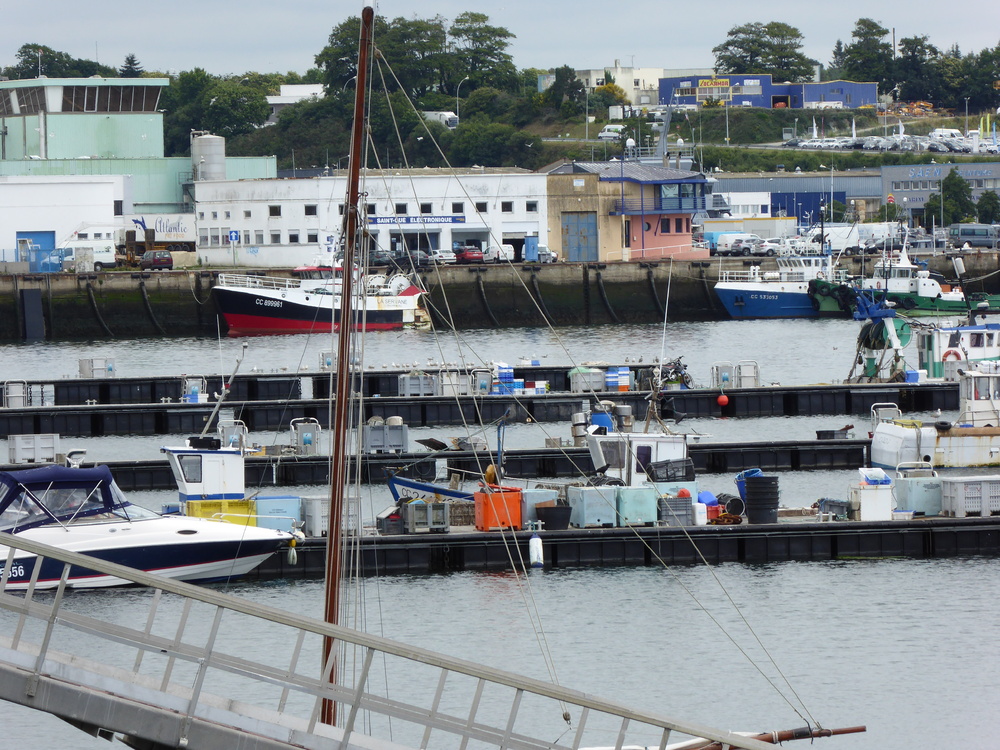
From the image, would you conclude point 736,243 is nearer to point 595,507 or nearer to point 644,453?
point 644,453

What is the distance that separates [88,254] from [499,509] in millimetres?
65712

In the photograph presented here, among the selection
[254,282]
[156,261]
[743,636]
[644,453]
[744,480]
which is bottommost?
[743,636]

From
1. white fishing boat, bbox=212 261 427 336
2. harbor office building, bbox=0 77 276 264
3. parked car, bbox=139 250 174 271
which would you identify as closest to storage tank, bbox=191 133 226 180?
harbor office building, bbox=0 77 276 264

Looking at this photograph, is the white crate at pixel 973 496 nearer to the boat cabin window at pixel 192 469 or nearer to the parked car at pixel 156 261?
the boat cabin window at pixel 192 469

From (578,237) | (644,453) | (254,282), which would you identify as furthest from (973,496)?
(578,237)

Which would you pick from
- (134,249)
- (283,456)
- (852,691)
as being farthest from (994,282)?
(852,691)

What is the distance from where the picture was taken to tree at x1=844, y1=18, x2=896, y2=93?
7510 inches

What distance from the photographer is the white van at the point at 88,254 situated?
286ft

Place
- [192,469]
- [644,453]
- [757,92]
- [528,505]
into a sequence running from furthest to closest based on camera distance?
[757,92], [644,453], [192,469], [528,505]

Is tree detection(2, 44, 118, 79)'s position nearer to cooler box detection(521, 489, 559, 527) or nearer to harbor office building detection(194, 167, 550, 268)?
harbor office building detection(194, 167, 550, 268)

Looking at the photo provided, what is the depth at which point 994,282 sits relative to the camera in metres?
93.9

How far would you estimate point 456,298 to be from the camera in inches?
3282

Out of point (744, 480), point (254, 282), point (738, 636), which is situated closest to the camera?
point (738, 636)

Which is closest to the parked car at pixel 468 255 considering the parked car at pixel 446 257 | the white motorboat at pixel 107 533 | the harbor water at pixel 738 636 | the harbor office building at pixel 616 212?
the parked car at pixel 446 257
